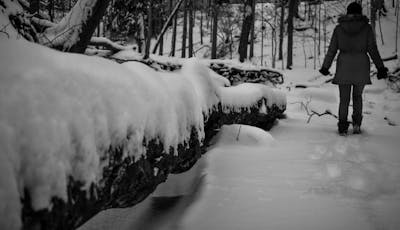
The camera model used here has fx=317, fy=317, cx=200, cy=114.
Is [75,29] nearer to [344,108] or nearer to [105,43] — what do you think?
[105,43]

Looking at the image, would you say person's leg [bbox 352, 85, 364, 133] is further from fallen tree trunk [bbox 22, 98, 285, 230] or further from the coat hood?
fallen tree trunk [bbox 22, 98, 285, 230]

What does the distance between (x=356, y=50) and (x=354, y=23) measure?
39cm

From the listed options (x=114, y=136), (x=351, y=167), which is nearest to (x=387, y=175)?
(x=351, y=167)

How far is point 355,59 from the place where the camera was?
15.2ft

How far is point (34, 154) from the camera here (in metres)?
0.93

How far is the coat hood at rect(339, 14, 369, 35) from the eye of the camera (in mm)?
4629

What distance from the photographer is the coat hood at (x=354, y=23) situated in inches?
182

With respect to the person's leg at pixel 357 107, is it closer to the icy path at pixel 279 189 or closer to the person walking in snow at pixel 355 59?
the person walking in snow at pixel 355 59

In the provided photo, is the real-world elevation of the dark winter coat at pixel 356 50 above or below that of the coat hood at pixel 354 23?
below

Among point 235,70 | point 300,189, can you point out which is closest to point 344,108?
point 300,189

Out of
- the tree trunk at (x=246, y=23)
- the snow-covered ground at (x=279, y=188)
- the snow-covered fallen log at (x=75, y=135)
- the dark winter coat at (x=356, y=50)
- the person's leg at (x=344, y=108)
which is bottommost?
the snow-covered ground at (x=279, y=188)

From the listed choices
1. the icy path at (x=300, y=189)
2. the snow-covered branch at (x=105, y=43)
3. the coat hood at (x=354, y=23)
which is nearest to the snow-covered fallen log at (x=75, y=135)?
the icy path at (x=300, y=189)

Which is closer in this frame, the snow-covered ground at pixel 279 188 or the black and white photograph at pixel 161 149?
the black and white photograph at pixel 161 149

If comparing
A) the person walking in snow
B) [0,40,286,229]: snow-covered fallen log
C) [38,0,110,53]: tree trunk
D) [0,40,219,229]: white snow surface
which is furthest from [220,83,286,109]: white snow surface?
[0,40,219,229]: white snow surface
